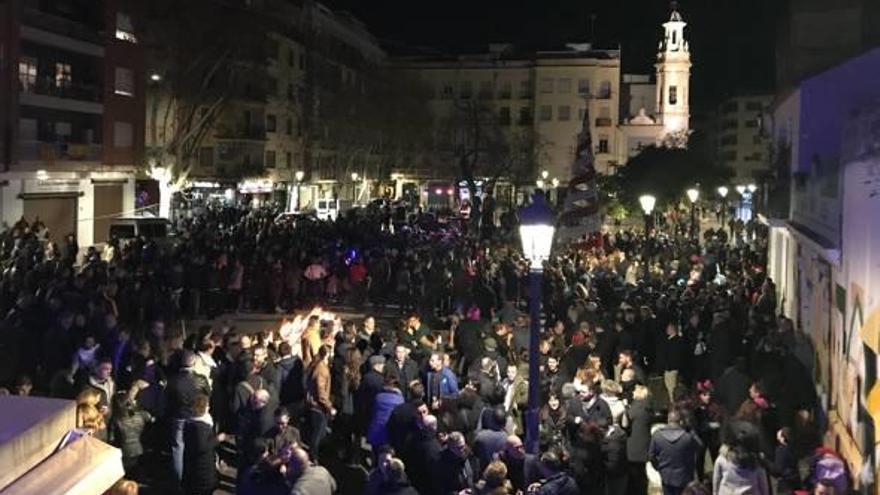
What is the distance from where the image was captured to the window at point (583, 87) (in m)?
89.4

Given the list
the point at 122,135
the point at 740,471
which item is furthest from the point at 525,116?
the point at 740,471

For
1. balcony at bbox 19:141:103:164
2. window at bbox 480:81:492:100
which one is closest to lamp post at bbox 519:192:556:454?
balcony at bbox 19:141:103:164

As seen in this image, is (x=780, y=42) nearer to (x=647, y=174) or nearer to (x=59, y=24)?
(x=647, y=174)

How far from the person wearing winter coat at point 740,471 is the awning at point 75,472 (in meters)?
6.18

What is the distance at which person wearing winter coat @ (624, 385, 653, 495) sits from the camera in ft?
33.2

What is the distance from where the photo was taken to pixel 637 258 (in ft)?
89.9

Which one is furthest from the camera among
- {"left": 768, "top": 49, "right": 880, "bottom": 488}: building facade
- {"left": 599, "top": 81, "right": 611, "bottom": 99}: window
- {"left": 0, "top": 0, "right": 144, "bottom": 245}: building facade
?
{"left": 599, "top": 81, "right": 611, "bottom": 99}: window

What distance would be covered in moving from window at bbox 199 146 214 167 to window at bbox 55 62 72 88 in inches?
737

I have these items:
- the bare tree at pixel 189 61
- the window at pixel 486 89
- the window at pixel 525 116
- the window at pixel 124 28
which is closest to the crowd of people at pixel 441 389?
the bare tree at pixel 189 61

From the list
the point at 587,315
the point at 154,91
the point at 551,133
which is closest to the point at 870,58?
the point at 587,315

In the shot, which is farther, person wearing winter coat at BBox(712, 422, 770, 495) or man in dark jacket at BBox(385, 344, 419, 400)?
man in dark jacket at BBox(385, 344, 419, 400)

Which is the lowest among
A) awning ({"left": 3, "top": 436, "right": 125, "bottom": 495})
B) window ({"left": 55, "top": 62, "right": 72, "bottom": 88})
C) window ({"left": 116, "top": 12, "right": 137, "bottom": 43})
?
awning ({"left": 3, "top": 436, "right": 125, "bottom": 495})

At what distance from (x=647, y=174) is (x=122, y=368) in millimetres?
37408

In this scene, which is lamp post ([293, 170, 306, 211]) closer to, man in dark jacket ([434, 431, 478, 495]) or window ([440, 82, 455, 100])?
window ([440, 82, 455, 100])
